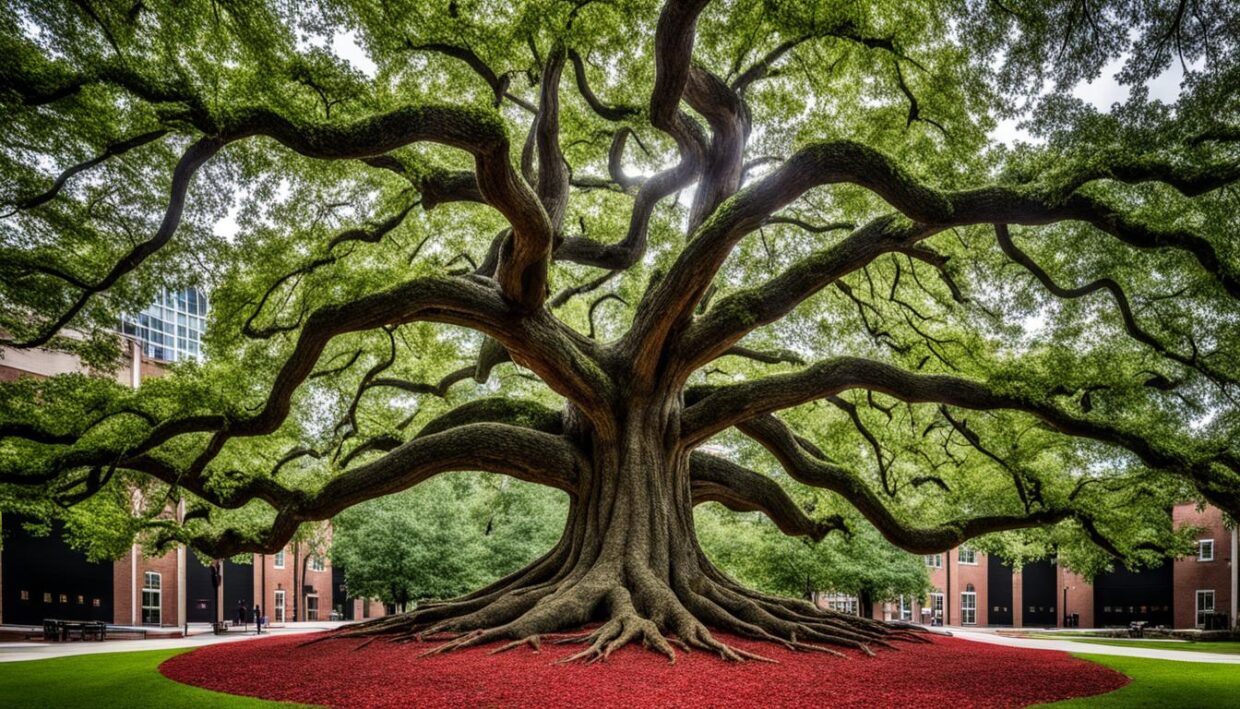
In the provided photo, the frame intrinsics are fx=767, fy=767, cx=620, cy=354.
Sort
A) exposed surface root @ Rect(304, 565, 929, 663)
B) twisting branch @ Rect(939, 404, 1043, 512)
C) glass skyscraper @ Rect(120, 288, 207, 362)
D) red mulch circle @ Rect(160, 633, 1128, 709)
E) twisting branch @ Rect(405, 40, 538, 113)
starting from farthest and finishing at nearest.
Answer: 1. glass skyscraper @ Rect(120, 288, 207, 362)
2. twisting branch @ Rect(939, 404, 1043, 512)
3. twisting branch @ Rect(405, 40, 538, 113)
4. exposed surface root @ Rect(304, 565, 929, 663)
5. red mulch circle @ Rect(160, 633, 1128, 709)

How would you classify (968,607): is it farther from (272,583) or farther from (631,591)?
(631,591)

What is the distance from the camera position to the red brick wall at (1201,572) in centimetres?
4091

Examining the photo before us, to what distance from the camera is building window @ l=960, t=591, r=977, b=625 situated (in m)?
51.9

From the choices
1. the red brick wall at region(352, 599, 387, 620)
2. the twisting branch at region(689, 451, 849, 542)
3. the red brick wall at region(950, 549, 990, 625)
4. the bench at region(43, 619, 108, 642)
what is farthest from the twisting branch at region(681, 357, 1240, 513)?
the red brick wall at region(352, 599, 387, 620)

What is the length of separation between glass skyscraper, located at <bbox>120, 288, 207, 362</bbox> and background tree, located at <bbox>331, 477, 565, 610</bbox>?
23619 mm

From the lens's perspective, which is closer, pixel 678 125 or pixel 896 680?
pixel 896 680

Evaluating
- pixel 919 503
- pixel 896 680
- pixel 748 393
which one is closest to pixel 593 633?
pixel 896 680

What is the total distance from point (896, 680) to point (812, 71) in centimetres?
1147

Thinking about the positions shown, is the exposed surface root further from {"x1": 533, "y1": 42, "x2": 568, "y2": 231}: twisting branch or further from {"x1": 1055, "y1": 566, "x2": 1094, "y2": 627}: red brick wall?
{"x1": 1055, "y1": 566, "x2": 1094, "y2": 627}: red brick wall

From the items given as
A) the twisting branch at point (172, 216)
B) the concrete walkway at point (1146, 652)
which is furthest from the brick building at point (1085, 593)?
the twisting branch at point (172, 216)

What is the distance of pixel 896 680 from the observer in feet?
30.6

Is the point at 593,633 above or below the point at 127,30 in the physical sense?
below

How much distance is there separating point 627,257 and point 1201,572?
43.0 m

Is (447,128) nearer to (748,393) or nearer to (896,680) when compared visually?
(748,393)
